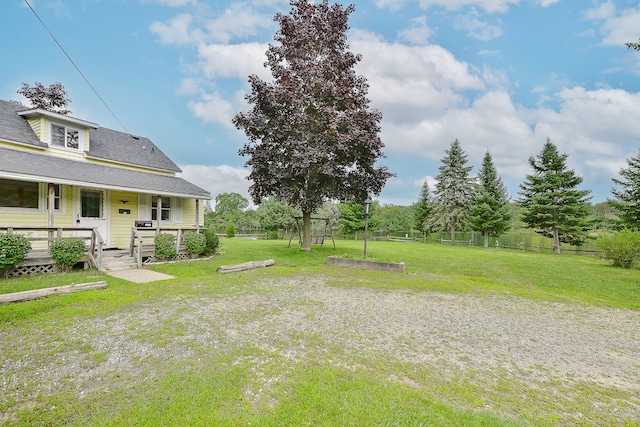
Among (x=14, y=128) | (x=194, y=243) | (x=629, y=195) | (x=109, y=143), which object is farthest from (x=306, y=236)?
(x=629, y=195)

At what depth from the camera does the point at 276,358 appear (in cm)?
359

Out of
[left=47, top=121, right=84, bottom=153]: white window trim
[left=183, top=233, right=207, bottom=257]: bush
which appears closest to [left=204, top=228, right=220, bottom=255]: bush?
[left=183, top=233, right=207, bottom=257]: bush

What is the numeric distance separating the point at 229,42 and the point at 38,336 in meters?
15.7

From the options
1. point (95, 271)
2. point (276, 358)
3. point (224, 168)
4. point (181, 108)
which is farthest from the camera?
point (224, 168)

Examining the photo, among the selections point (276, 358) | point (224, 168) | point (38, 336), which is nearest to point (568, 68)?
point (276, 358)

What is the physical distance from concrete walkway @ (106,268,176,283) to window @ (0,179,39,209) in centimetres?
401

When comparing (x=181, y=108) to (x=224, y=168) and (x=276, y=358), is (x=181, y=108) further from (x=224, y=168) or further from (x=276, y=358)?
(x=276, y=358)

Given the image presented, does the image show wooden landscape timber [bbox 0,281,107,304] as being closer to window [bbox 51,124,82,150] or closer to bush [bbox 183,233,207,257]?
bush [bbox 183,233,207,257]

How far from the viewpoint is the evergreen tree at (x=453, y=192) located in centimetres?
3122

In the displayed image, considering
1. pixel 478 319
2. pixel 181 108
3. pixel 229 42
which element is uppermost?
pixel 229 42

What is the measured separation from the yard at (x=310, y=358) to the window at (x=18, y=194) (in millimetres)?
3770

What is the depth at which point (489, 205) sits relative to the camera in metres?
27.5

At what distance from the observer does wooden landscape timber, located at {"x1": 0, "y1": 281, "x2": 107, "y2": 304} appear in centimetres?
539

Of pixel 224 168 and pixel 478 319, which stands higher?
pixel 224 168
